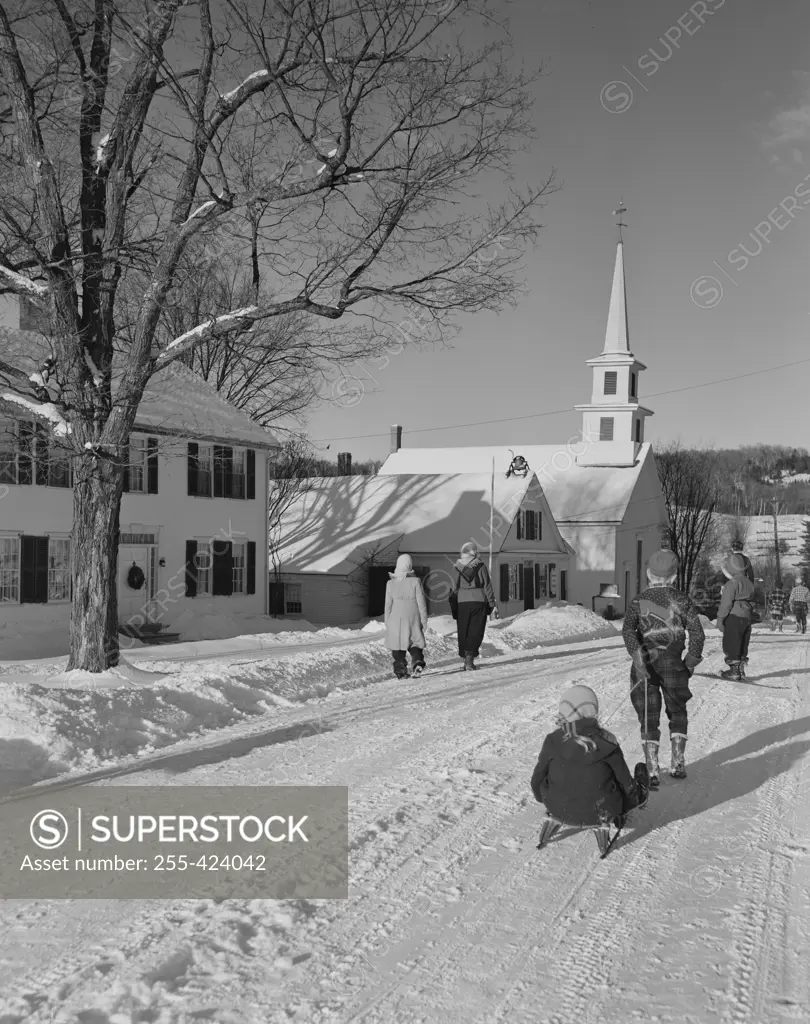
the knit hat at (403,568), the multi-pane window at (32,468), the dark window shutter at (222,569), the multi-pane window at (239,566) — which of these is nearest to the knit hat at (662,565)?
the knit hat at (403,568)

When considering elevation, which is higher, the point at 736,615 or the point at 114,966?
the point at 736,615

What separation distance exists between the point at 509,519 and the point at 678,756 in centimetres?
3164

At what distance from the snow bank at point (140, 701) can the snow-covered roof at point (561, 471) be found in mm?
34720

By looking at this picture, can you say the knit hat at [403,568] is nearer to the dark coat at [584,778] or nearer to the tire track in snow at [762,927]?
the tire track in snow at [762,927]

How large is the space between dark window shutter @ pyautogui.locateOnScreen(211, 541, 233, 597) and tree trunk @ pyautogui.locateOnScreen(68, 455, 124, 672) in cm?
1504

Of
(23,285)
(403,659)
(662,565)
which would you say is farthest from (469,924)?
(23,285)

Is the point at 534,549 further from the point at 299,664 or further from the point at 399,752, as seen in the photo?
the point at 399,752

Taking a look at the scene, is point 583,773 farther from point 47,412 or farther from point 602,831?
point 47,412

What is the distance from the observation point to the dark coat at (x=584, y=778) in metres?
5.79

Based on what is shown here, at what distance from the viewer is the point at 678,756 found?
7555 mm

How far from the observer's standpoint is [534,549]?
4141 cm

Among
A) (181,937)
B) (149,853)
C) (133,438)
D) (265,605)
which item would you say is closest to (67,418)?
(149,853)

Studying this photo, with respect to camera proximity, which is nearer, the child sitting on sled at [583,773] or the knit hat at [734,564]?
the child sitting on sled at [583,773]

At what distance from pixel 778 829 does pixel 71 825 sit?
4.39m
